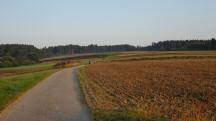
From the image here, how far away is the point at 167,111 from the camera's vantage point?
46.2 feet

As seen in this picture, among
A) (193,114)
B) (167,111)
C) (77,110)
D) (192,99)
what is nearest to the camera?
(193,114)

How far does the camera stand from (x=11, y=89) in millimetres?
25422

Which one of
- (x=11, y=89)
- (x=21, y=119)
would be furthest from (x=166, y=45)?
(x=21, y=119)

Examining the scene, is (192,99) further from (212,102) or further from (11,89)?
(11,89)

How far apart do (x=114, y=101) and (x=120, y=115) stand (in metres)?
5.82

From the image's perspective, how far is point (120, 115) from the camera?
1231cm

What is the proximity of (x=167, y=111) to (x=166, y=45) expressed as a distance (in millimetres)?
172267

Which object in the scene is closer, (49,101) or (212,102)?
(212,102)

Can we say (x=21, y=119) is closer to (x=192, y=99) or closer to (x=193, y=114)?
(x=193, y=114)

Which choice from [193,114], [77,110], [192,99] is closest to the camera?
[193,114]

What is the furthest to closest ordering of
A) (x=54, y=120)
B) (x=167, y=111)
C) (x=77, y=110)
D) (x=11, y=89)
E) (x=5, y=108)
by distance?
(x=11, y=89) < (x=5, y=108) < (x=77, y=110) < (x=167, y=111) < (x=54, y=120)

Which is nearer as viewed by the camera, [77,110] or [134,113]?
[134,113]

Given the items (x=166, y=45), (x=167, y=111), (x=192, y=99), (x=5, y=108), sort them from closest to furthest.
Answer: (x=167, y=111)
(x=5, y=108)
(x=192, y=99)
(x=166, y=45)

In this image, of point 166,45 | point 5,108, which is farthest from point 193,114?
point 166,45
